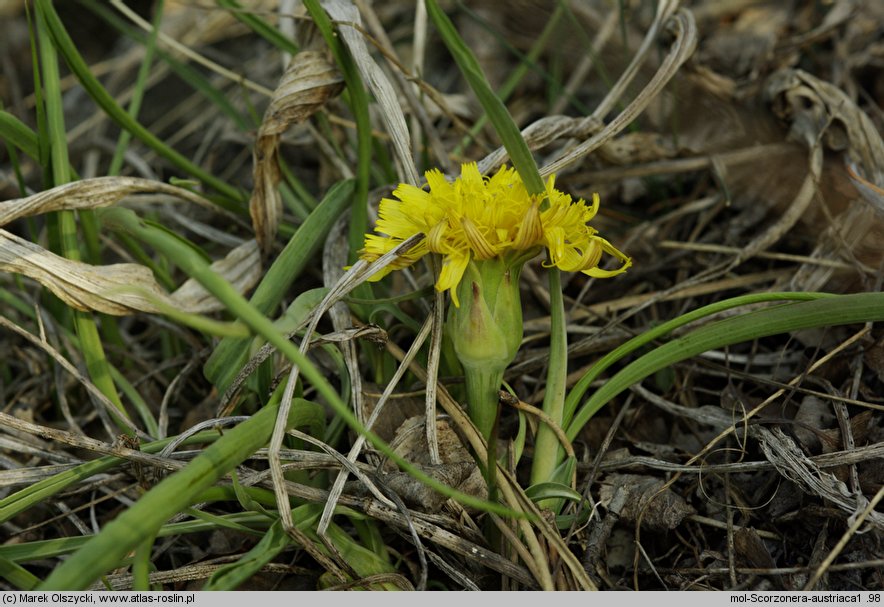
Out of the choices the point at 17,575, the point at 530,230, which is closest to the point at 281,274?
the point at 530,230

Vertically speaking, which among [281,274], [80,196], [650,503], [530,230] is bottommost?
[650,503]

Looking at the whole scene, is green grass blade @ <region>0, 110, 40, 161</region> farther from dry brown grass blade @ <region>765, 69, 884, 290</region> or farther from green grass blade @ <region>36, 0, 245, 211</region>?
dry brown grass blade @ <region>765, 69, 884, 290</region>

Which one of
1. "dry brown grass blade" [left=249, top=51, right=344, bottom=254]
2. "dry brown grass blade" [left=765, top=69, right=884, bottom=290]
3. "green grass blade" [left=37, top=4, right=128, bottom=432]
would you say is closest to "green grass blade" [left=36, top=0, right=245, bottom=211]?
"green grass blade" [left=37, top=4, right=128, bottom=432]

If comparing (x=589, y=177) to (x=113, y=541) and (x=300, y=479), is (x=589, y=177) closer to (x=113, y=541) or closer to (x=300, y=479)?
(x=300, y=479)

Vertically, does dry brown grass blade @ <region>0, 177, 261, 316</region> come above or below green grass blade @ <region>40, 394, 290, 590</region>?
above

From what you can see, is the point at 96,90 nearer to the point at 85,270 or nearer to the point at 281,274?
the point at 85,270

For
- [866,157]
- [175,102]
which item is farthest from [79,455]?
[866,157]

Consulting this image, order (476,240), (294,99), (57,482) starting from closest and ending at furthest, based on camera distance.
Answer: (476,240) < (57,482) < (294,99)
